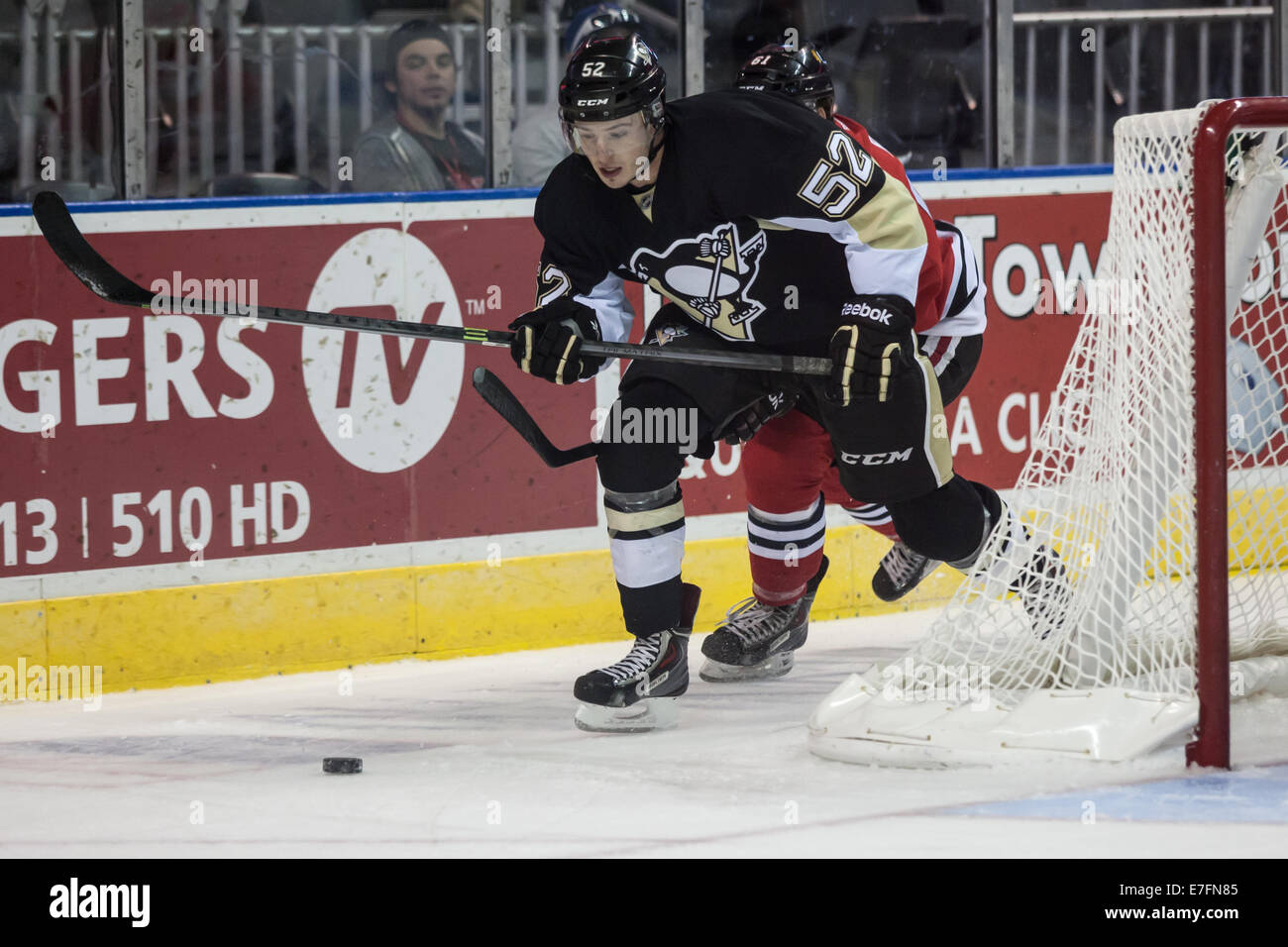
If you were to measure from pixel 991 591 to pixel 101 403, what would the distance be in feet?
6.09

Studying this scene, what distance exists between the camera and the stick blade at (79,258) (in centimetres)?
319

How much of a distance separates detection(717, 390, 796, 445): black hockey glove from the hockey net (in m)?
0.48

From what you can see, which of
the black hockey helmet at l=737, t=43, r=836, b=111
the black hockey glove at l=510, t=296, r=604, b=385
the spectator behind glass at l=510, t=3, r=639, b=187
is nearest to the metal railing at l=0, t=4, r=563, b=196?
the spectator behind glass at l=510, t=3, r=639, b=187

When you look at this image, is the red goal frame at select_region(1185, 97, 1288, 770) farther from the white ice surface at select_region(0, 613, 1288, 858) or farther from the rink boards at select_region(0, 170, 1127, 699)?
the rink boards at select_region(0, 170, 1127, 699)

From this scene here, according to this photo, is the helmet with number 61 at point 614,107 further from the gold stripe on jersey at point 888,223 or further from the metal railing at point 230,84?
the metal railing at point 230,84

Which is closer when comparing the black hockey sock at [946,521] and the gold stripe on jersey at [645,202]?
the gold stripe on jersey at [645,202]

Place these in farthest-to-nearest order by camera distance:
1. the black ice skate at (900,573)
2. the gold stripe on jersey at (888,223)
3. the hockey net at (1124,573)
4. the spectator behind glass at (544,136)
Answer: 1. the spectator behind glass at (544,136)
2. the black ice skate at (900,573)
3. the gold stripe on jersey at (888,223)
4. the hockey net at (1124,573)

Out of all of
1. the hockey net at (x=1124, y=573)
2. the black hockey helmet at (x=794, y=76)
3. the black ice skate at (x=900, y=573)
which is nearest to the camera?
the hockey net at (x=1124, y=573)

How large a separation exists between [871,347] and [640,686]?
73 cm

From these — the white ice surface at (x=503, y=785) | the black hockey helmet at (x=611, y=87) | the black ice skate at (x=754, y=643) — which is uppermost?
the black hockey helmet at (x=611, y=87)

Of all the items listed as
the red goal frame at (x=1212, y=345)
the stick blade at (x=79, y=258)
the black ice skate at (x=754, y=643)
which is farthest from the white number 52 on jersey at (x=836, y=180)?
the stick blade at (x=79, y=258)

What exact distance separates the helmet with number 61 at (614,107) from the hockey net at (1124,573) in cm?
81
